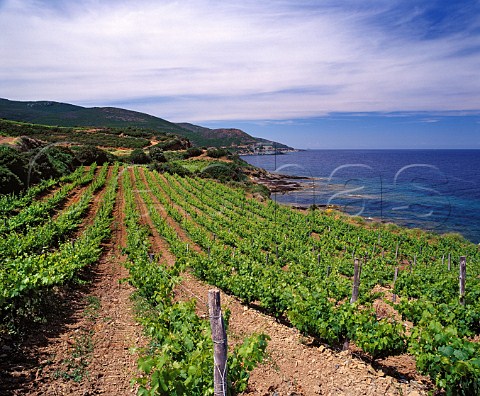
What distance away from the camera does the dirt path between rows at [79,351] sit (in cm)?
486

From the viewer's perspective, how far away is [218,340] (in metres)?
3.42

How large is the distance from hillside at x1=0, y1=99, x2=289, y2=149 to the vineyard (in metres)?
81.6

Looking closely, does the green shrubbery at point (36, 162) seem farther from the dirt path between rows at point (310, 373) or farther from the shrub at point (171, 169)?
the dirt path between rows at point (310, 373)

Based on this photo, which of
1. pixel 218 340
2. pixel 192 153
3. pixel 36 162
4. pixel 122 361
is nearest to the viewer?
pixel 218 340

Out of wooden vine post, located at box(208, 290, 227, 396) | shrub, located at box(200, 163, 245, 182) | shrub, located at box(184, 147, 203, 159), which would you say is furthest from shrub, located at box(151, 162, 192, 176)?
wooden vine post, located at box(208, 290, 227, 396)

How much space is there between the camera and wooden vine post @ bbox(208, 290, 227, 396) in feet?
11.2

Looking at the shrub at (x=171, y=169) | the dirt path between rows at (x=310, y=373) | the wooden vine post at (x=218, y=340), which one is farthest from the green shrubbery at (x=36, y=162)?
the wooden vine post at (x=218, y=340)

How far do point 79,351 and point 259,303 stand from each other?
5.76 metres

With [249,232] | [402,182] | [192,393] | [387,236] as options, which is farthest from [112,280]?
[402,182]

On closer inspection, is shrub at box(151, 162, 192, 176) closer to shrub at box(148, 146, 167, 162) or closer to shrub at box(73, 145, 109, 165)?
shrub at box(148, 146, 167, 162)

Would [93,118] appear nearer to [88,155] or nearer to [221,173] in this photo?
[88,155]

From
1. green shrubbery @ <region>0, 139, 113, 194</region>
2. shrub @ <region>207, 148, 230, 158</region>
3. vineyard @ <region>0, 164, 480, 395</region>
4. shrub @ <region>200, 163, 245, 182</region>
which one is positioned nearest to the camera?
vineyard @ <region>0, 164, 480, 395</region>

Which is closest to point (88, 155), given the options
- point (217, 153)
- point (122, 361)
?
point (217, 153)

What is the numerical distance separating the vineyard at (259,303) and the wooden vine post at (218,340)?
343mm
